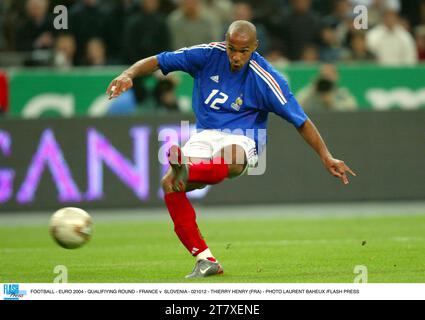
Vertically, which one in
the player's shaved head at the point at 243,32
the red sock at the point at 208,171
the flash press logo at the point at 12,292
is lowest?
the flash press logo at the point at 12,292

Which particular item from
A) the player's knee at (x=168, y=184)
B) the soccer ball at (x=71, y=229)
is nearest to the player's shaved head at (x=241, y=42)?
the player's knee at (x=168, y=184)

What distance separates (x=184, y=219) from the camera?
9578mm

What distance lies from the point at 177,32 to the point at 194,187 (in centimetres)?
940

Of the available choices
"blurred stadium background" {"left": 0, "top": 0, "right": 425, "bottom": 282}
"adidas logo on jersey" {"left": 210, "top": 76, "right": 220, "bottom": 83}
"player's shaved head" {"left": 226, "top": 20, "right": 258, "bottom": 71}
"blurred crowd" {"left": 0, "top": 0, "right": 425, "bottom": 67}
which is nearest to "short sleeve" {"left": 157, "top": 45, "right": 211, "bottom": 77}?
"adidas logo on jersey" {"left": 210, "top": 76, "right": 220, "bottom": 83}

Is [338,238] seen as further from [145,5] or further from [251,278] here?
[145,5]

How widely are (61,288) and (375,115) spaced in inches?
395

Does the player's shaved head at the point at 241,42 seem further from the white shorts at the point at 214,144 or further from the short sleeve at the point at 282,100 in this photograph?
the white shorts at the point at 214,144

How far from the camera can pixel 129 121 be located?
685 inches

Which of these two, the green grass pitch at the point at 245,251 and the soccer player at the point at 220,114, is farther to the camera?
the green grass pitch at the point at 245,251

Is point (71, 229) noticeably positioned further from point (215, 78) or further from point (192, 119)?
point (192, 119)

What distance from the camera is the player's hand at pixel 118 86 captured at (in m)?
9.20

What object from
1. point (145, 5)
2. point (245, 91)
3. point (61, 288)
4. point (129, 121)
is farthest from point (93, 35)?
point (61, 288)

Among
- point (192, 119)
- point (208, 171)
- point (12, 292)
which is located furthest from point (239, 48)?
point (192, 119)

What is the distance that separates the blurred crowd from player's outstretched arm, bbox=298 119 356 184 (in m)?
9.09
